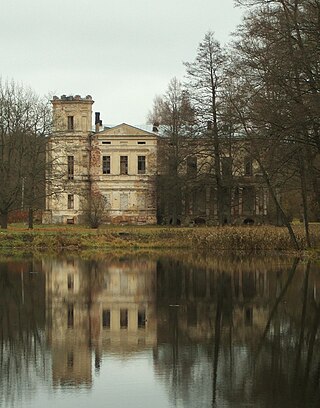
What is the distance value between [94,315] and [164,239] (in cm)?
2684

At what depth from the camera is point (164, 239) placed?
42.9 m

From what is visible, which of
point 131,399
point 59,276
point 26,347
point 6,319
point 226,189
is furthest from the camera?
point 226,189

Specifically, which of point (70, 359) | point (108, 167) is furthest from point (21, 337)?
point (108, 167)

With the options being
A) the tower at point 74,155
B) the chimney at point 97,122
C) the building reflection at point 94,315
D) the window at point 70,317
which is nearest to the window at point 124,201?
the tower at point 74,155

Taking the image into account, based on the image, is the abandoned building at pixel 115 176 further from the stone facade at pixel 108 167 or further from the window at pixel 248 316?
the window at pixel 248 316

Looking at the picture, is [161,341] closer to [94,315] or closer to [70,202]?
[94,315]

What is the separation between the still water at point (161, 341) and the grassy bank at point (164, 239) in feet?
43.2

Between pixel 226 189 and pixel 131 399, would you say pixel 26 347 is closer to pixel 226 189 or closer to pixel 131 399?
pixel 131 399

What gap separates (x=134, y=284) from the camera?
2281 cm

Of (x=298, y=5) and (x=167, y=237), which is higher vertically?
(x=298, y=5)

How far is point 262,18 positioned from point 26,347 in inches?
821

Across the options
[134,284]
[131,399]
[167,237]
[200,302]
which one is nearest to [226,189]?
[167,237]

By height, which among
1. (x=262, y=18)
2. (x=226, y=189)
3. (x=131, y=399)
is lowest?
(x=131, y=399)

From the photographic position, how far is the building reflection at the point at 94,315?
1125 centimetres
